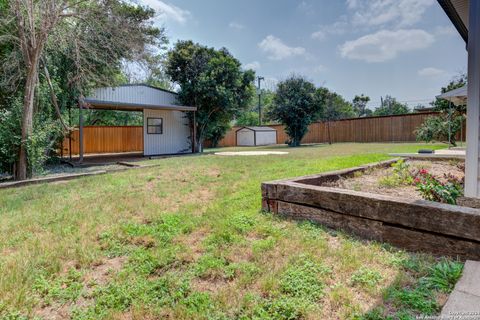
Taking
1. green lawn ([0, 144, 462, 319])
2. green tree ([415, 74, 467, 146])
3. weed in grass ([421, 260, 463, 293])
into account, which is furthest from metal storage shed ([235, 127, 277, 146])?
weed in grass ([421, 260, 463, 293])

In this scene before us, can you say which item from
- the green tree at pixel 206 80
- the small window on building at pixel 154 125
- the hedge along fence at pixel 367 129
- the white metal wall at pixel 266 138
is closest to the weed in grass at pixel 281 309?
the small window on building at pixel 154 125

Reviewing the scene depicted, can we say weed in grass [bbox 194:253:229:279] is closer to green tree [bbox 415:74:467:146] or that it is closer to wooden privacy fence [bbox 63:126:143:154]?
green tree [bbox 415:74:467:146]

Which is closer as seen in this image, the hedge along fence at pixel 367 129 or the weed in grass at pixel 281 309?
the weed in grass at pixel 281 309

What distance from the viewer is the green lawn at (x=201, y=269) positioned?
167 cm

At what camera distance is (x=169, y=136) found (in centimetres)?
1379

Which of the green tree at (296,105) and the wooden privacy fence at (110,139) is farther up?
the green tree at (296,105)

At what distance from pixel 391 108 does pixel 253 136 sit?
60.2 ft

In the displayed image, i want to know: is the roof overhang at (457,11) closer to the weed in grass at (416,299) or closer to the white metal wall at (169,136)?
the weed in grass at (416,299)

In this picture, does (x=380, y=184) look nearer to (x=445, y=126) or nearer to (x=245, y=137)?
(x=445, y=126)

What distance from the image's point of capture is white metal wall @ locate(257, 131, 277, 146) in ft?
76.8

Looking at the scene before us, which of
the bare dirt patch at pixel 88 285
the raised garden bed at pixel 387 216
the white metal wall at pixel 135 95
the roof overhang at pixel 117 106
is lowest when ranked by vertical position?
the bare dirt patch at pixel 88 285

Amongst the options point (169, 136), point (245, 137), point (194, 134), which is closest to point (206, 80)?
point (194, 134)

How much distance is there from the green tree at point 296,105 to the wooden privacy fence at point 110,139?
8723 millimetres

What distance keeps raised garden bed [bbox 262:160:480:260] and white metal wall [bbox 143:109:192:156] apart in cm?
1057
